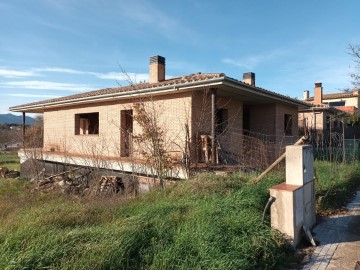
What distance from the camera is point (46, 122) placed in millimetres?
18906

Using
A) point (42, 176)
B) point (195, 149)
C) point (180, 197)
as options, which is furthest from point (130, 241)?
point (42, 176)

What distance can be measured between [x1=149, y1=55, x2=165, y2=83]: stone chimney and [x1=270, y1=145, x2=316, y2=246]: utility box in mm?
10492

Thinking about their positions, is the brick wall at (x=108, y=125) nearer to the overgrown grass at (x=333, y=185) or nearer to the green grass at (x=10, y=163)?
the overgrown grass at (x=333, y=185)

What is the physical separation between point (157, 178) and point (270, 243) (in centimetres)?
461

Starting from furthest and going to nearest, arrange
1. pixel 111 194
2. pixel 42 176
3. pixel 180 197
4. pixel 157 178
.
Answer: pixel 42 176 → pixel 157 178 → pixel 111 194 → pixel 180 197

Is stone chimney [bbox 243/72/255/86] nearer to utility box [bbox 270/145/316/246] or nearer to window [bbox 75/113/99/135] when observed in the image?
window [bbox 75/113/99/135]

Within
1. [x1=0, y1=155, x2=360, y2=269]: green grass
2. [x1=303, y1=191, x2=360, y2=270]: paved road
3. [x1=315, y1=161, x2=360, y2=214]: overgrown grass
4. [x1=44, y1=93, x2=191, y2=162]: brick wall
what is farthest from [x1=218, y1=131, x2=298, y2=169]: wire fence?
[x1=0, y1=155, x2=360, y2=269]: green grass

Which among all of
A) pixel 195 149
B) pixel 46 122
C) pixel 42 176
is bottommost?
pixel 42 176

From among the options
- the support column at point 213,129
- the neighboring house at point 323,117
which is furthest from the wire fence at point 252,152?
the neighboring house at point 323,117

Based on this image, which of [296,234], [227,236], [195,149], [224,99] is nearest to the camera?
[227,236]

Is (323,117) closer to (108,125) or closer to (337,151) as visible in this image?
(337,151)

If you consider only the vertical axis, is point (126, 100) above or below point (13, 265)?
above

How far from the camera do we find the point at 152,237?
3842 millimetres

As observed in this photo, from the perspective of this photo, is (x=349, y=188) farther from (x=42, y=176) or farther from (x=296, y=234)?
(x=42, y=176)
